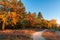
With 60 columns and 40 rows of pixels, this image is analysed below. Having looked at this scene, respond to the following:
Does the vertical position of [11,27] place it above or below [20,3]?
below

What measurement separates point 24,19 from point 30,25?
0.96m

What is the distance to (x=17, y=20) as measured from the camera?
57.2 ft

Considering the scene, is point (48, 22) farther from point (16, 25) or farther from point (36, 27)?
point (16, 25)

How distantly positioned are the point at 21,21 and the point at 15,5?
1915mm

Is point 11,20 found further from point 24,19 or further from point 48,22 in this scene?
point 48,22

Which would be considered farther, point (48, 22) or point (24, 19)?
point (24, 19)

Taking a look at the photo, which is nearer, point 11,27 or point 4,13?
point 4,13

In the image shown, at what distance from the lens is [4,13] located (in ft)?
54.4

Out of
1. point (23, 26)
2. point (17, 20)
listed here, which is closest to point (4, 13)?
point (17, 20)

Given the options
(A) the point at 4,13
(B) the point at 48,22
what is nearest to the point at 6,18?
(A) the point at 4,13

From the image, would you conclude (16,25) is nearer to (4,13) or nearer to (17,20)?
(17,20)

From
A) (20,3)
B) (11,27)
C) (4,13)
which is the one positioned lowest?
(11,27)

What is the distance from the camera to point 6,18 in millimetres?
16594

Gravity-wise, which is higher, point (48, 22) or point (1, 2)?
point (1, 2)
